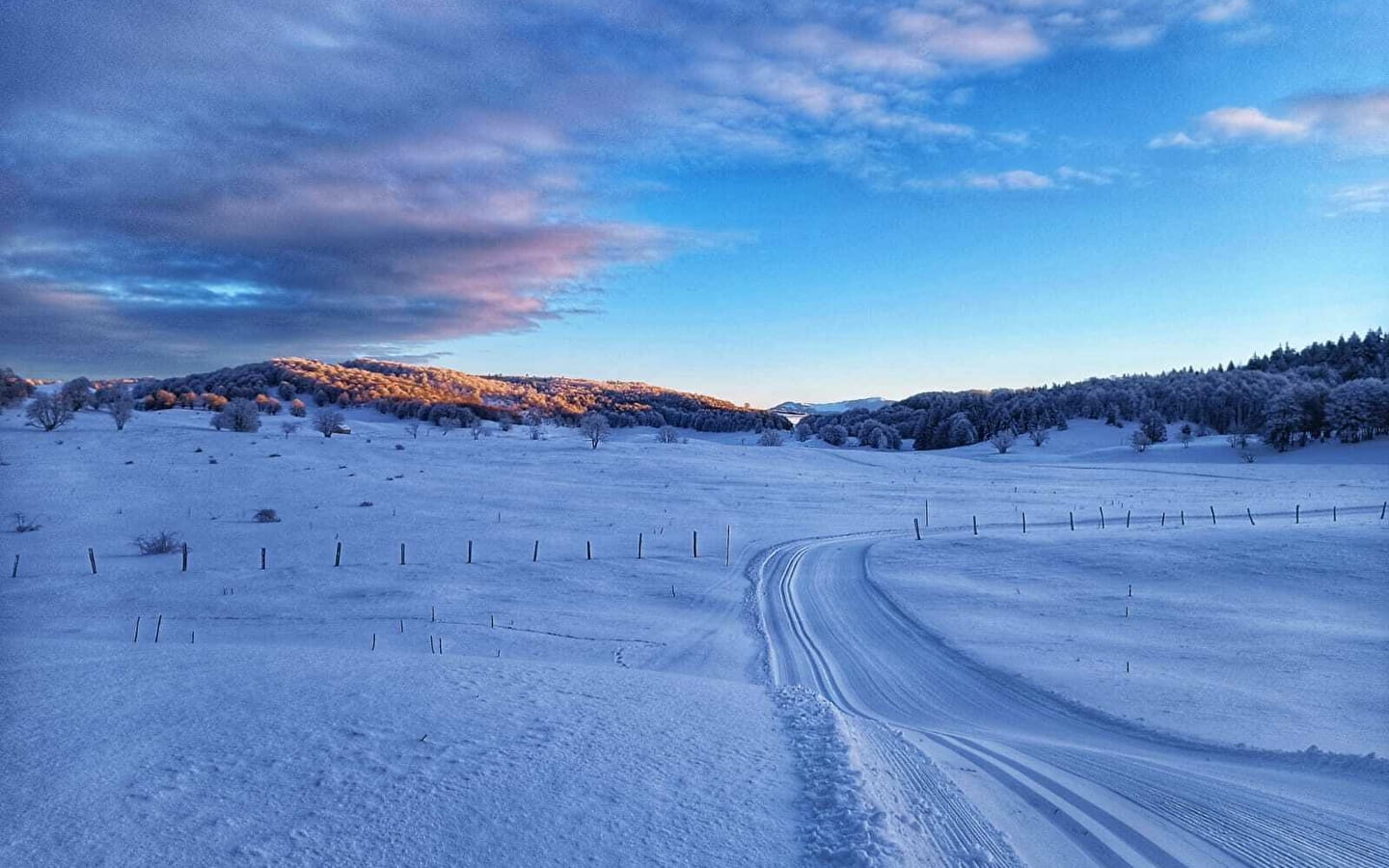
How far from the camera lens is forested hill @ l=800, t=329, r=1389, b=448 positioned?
77250mm

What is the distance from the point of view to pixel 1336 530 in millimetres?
24406

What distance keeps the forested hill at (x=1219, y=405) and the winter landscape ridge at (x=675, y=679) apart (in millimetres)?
51276

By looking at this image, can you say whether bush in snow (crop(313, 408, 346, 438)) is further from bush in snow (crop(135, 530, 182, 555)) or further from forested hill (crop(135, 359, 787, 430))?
bush in snow (crop(135, 530, 182, 555))

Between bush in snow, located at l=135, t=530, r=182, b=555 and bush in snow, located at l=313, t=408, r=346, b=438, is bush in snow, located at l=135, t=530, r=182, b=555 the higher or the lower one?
the lower one

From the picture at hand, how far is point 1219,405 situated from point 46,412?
490ft

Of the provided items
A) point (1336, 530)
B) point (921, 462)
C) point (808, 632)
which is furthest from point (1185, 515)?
point (921, 462)

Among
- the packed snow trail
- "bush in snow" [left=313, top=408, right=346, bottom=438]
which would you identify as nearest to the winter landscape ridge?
the packed snow trail

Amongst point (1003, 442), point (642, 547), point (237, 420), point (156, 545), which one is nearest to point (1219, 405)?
point (1003, 442)

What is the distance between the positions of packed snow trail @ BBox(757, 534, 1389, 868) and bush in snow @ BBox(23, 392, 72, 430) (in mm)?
69062

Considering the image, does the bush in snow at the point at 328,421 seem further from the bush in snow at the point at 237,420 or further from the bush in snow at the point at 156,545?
the bush in snow at the point at 156,545

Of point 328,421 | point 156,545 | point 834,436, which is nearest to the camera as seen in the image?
point 156,545

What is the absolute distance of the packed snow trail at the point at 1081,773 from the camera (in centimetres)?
598

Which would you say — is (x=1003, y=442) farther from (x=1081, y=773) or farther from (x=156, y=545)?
(x=1081, y=773)

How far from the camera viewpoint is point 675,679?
412 inches
